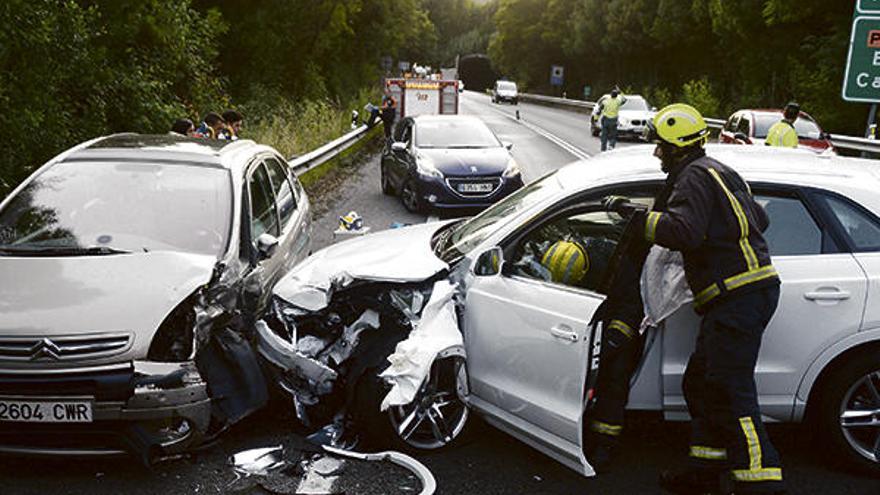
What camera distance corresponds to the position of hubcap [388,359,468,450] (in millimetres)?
5020

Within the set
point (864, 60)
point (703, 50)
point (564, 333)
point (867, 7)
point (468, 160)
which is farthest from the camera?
point (703, 50)

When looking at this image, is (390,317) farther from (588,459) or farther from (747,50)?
(747,50)

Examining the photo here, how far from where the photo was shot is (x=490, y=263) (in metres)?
5.12

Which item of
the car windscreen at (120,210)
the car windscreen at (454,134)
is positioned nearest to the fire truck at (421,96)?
the car windscreen at (454,134)

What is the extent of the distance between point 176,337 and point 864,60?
423 inches

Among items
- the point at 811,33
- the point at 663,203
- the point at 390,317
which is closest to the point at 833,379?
the point at 663,203

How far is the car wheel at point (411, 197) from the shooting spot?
45.5ft

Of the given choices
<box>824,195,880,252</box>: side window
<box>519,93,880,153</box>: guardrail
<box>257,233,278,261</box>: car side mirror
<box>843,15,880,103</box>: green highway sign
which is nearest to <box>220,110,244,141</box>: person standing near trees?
<box>257,233,278,261</box>: car side mirror

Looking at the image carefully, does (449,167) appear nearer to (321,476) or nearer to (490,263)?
(490,263)

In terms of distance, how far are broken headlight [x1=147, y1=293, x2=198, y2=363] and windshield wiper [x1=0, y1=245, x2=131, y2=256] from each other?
0.78m

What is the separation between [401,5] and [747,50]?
22726 millimetres

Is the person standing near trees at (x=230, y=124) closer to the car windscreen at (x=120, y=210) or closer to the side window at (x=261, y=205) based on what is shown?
the side window at (x=261, y=205)

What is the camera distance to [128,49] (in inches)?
634

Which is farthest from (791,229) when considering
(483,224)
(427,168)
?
(427,168)
